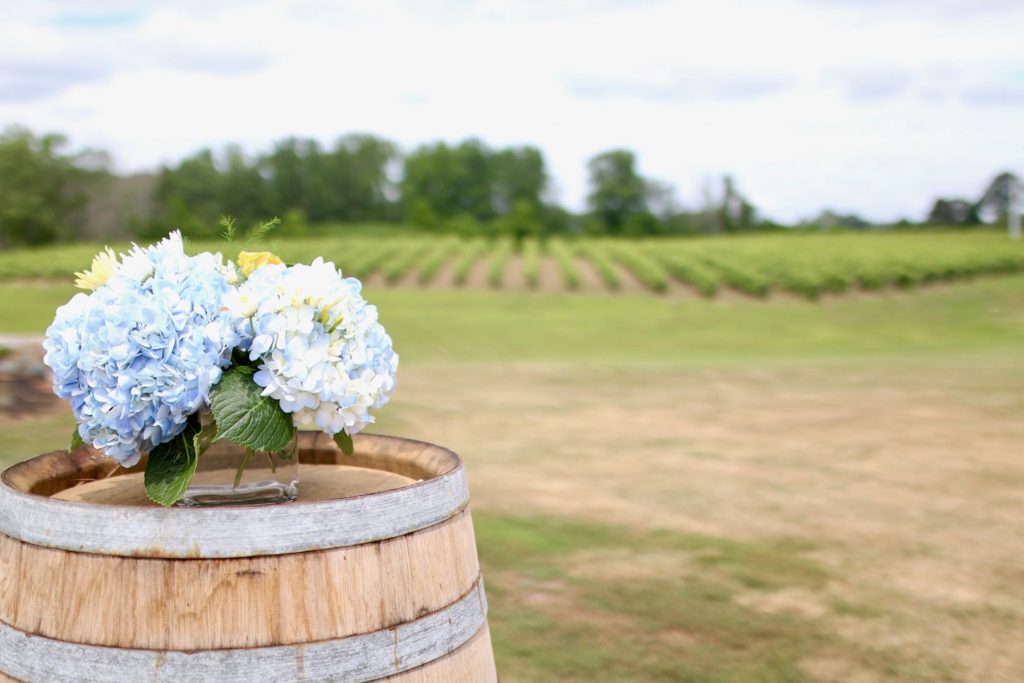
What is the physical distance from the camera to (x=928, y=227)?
59875 millimetres

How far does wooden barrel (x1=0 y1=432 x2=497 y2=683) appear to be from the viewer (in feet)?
5.65

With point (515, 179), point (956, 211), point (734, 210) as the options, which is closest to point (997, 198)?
point (956, 211)

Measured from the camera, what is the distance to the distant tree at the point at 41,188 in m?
66.0

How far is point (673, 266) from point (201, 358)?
3196 centimetres

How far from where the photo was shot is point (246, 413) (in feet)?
6.17

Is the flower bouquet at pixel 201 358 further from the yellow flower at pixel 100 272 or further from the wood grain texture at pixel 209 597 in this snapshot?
the wood grain texture at pixel 209 597

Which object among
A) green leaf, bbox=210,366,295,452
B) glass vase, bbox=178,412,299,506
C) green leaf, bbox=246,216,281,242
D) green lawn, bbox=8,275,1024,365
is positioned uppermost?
green leaf, bbox=246,216,281,242

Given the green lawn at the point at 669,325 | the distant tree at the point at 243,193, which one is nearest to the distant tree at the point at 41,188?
the distant tree at the point at 243,193

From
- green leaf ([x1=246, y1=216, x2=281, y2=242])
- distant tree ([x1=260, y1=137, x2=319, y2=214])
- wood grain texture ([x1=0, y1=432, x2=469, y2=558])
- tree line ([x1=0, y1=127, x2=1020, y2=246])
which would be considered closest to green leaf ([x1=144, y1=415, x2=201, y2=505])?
wood grain texture ([x1=0, y1=432, x2=469, y2=558])

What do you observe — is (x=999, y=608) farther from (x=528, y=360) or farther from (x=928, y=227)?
(x=928, y=227)

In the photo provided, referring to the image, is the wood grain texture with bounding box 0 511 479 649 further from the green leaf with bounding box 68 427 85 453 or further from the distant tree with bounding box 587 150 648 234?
the distant tree with bounding box 587 150 648 234

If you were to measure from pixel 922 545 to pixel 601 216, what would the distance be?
91.9m

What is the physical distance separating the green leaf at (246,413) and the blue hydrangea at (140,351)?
0.10 ft

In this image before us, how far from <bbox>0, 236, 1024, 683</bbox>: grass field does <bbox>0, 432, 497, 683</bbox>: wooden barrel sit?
68.7 inches
